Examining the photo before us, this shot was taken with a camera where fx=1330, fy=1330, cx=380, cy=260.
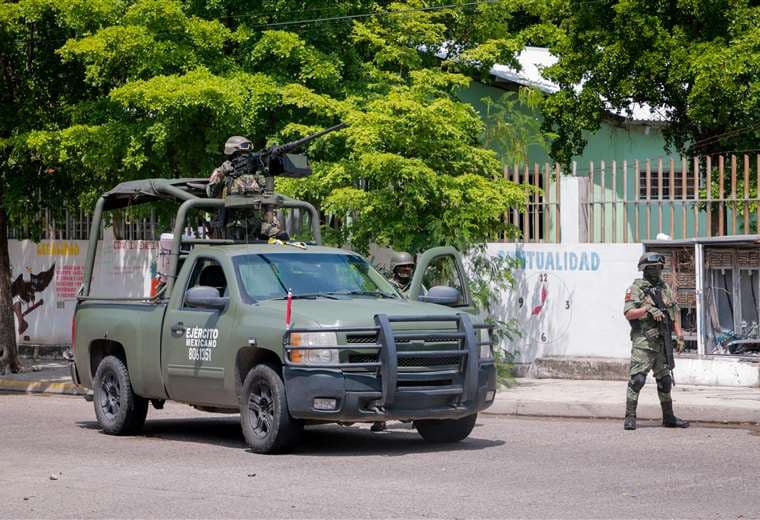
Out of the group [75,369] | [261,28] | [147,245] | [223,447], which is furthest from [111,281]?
[223,447]

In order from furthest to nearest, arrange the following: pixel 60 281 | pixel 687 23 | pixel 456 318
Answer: pixel 60 281
pixel 687 23
pixel 456 318

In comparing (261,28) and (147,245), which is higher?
(261,28)

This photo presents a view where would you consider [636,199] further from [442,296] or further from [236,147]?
[442,296]

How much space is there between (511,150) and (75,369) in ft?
34.0

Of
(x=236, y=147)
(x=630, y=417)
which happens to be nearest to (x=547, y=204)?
(x=630, y=417)

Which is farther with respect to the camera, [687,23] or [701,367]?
[687,23]

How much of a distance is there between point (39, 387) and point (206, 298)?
31.0 ft

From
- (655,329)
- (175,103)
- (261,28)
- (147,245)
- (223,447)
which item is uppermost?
(261,28)

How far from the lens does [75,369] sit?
14.6 meters

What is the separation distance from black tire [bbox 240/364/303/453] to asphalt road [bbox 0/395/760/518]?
6.1 inches

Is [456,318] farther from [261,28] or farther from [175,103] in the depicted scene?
[261,28]

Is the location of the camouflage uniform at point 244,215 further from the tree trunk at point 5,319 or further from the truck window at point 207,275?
the tree trunk at point 5,319

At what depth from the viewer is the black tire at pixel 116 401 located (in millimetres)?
13625

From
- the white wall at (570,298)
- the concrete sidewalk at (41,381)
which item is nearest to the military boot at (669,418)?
the white wall at (570,298)
